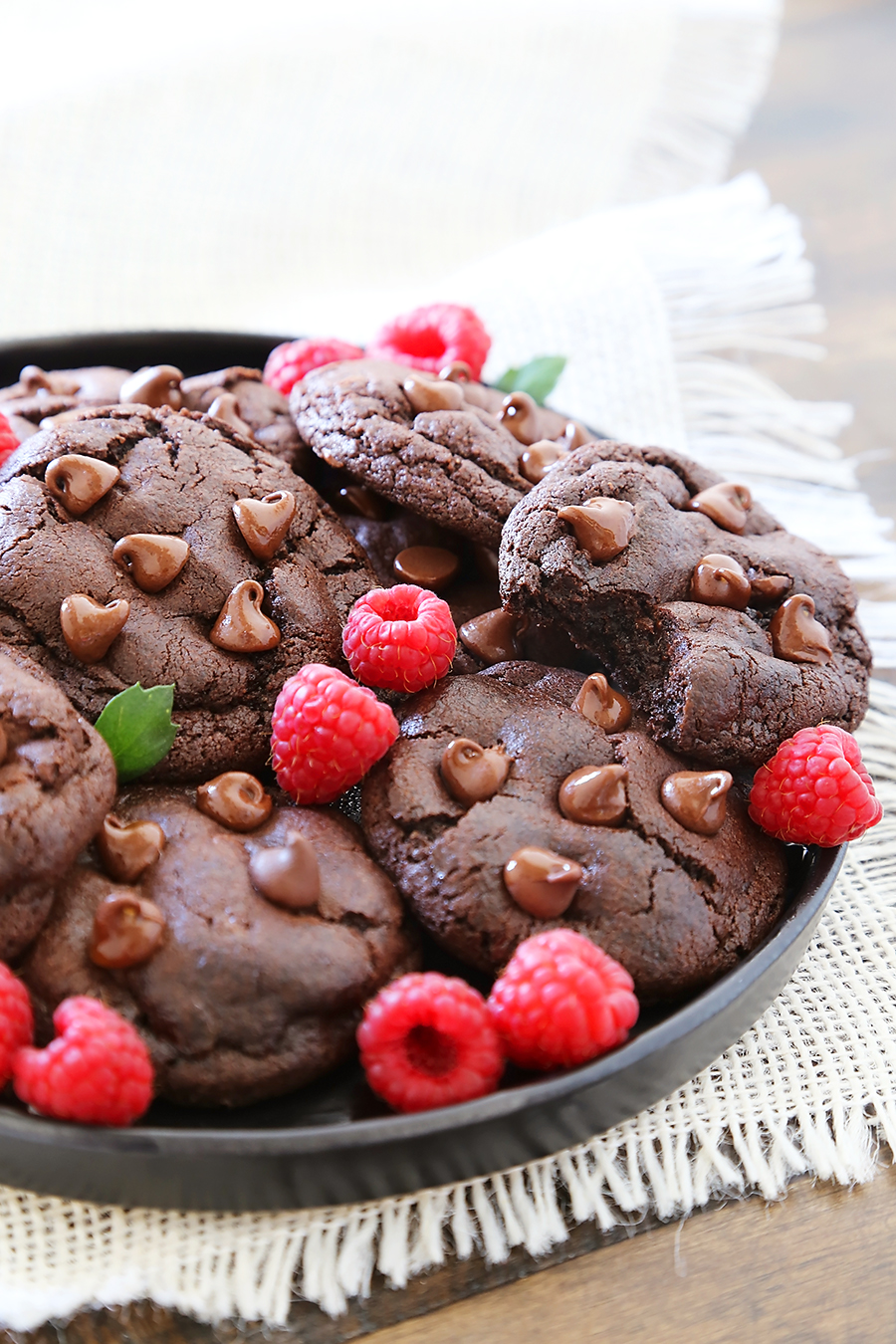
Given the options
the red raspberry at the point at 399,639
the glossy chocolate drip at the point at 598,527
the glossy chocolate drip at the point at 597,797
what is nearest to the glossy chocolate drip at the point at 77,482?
the red raspberry at the point at 399,639

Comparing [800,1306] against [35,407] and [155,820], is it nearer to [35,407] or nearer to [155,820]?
[155,820]

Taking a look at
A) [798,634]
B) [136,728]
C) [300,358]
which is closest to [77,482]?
[136,728]

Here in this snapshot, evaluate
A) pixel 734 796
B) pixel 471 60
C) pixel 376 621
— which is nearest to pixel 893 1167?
pixel 734 796

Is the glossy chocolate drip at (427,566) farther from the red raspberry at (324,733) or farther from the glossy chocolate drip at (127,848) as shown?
the glossy chocolate drip at (127,848)

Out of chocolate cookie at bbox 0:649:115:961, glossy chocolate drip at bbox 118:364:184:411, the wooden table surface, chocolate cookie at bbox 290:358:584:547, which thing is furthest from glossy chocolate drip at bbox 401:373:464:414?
the wooden table surface

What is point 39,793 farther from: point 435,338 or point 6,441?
point 435,338

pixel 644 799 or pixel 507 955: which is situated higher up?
pixel 644 799
